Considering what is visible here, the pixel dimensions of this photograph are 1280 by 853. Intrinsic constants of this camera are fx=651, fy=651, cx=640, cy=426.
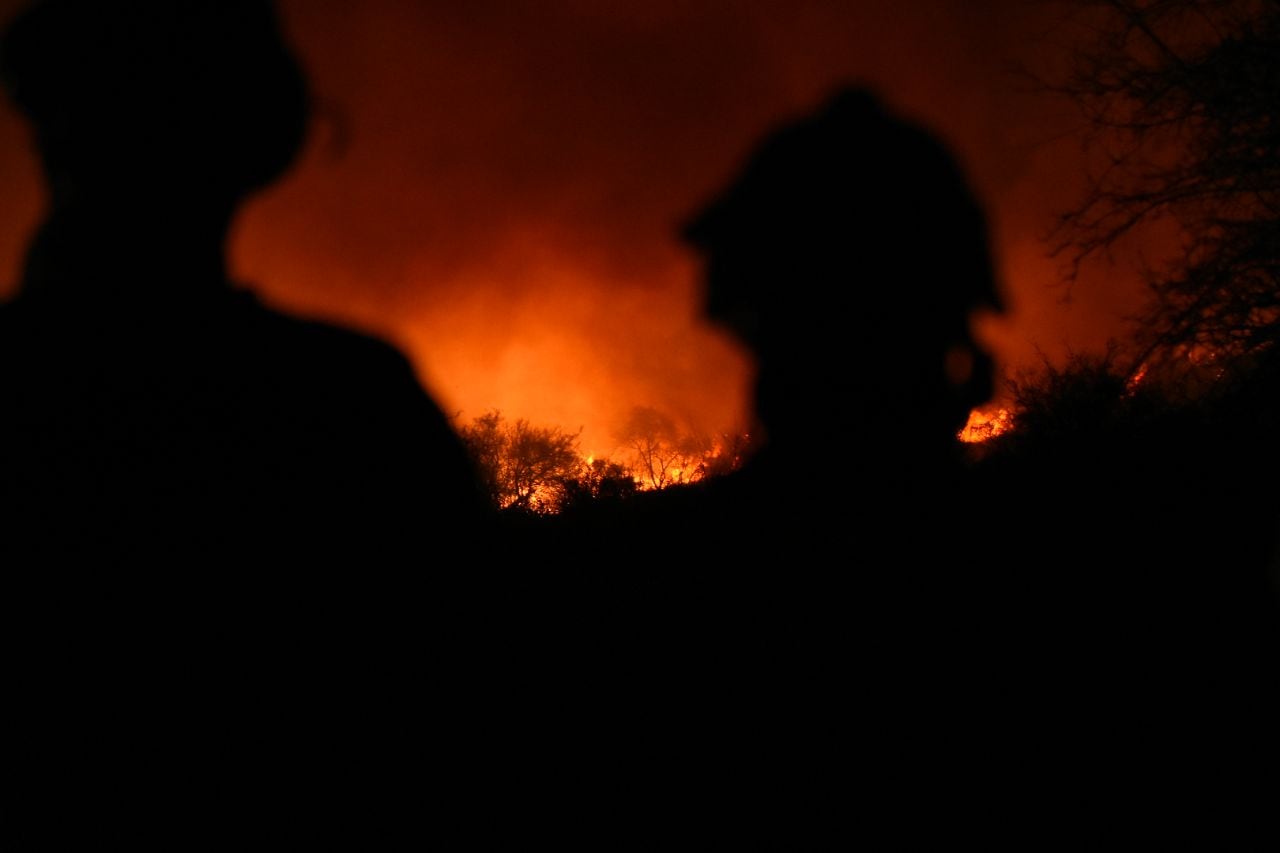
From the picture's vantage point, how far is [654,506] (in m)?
4.11

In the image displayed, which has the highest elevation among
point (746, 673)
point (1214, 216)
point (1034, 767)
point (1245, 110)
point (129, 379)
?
point (1245, 110)

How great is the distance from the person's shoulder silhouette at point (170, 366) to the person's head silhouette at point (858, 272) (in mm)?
576

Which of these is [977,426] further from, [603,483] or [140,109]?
[603,483]

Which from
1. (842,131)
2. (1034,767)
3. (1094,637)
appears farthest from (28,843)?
(1094,637)

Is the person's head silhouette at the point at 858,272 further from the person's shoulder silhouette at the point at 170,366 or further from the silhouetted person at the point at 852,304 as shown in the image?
the person's shoulder silhouette at the point at 170,366

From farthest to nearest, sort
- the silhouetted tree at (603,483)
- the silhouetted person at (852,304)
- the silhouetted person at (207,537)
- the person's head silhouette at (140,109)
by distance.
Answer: the silhouetted tree at (603,483) → the silhouetted person at (852,304) → the person's head silhouette at (140,109) → the silhouetted person at (207,537)

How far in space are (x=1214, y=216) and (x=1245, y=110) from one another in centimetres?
133

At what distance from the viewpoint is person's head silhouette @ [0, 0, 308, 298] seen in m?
0.90

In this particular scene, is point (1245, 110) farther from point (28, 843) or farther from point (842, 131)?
point (28, 843)

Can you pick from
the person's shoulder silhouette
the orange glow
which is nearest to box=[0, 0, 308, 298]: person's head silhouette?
the person's shoulder silhouette

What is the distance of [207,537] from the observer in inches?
29.9

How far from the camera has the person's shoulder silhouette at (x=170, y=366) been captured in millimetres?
771

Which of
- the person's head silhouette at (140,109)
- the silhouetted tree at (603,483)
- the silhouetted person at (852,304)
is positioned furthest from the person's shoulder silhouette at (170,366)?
the silhouetted tree at (603,483)

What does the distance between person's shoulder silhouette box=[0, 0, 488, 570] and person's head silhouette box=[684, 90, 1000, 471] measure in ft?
1.89
